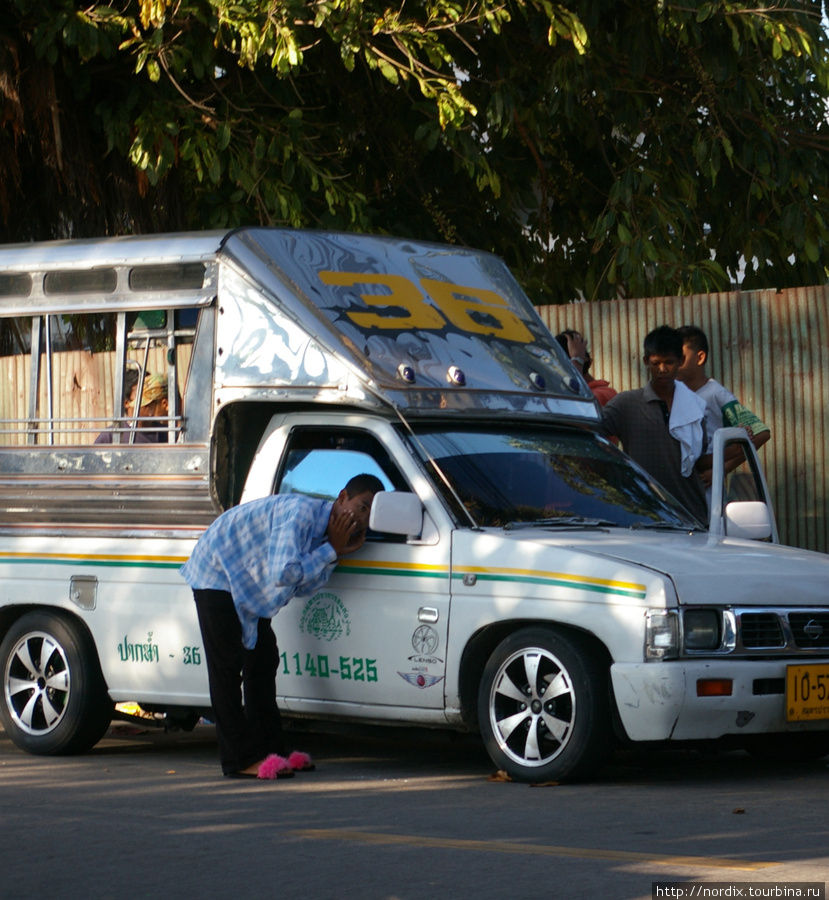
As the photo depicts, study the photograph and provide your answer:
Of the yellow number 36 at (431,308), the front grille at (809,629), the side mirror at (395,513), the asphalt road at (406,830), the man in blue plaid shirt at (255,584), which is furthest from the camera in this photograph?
the yellow number 36 at (431,308)

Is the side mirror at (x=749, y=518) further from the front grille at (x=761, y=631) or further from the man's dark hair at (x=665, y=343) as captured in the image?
the man's dark hair at (x=665, y=343)

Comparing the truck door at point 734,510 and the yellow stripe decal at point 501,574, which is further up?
the truck door at point 734,510

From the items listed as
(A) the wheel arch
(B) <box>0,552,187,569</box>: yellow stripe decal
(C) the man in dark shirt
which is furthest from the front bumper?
(C) the man in dark shirt

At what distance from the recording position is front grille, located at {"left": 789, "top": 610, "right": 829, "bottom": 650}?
7598mm

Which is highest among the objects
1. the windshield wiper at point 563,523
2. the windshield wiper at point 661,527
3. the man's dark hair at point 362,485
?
the man's dark hair at point 362,485

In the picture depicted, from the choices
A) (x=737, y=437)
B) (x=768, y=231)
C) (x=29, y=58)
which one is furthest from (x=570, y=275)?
(x=737, y=437)

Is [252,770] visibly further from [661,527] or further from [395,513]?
[661,527]

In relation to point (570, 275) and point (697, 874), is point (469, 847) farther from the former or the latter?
point (570, 275)

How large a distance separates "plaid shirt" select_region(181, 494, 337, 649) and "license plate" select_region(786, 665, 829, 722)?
2145 millimetres

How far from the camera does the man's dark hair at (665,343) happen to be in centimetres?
993

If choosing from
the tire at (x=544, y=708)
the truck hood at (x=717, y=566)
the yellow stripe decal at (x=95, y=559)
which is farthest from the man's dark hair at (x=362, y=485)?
the yellow stripe decal at (x=95, y=559)

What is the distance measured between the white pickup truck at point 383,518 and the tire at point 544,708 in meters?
0.01

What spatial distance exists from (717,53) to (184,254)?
271 inches

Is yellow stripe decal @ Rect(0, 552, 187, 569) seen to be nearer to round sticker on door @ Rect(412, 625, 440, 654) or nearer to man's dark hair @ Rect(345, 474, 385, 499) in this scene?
man's dark hair @ Rect(345, 474, 385, 499)
